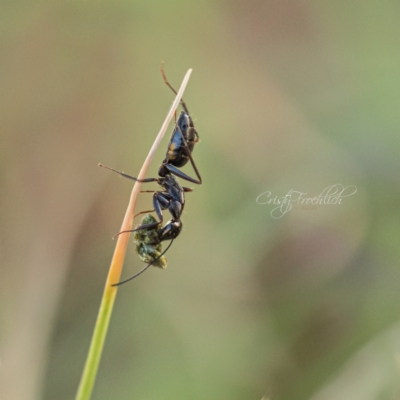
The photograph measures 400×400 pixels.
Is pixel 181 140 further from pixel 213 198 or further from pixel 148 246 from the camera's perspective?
pixel 213 198

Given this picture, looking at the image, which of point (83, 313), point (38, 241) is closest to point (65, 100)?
point (38, 241)

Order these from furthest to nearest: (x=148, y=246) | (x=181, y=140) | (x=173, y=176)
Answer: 1. (x=173, y=176)
2. (x=181, y=140)
3. (x=148, y=246)

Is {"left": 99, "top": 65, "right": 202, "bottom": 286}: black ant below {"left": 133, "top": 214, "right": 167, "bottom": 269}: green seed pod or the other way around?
the other way around

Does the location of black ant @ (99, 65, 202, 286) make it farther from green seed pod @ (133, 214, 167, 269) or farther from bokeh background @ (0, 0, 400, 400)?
bokeh background @ (0, 0, 400, 400)

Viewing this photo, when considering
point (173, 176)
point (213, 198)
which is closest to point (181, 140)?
point (173, 176)

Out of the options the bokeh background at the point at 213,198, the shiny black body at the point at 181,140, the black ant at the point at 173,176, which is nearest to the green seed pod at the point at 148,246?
the black ant at the point at 173,176

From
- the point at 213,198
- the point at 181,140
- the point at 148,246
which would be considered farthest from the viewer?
the point at 213,198

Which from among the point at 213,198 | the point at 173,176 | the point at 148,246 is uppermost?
the point at 173,176

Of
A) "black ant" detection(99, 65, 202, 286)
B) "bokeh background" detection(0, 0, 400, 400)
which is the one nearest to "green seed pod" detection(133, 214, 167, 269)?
"black ant" detection(99, 65, 202, 286)

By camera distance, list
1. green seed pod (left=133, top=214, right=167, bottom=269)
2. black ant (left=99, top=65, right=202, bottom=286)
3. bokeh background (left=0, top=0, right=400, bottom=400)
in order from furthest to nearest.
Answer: bokeh background (left=0, top=0, right=400, bottom=400), black ant (left=99, top=65, right=202, bottom=286), green seed pod (left=133, top=214, right=167, bottom=269)
